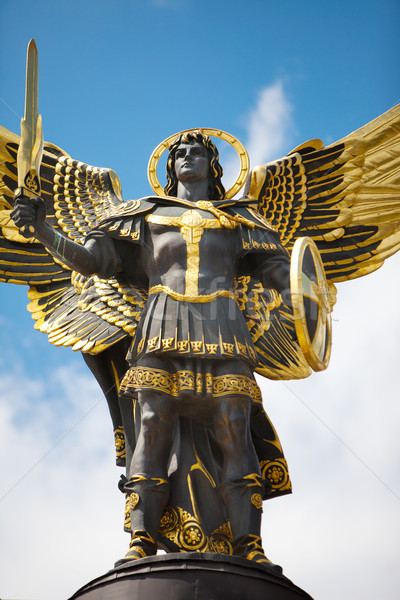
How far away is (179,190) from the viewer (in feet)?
33.4

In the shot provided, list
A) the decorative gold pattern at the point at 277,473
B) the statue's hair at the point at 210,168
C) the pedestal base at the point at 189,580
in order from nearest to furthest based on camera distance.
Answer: the pedestal base at the point at 189,580 < the decorative gold pattern at the point at 277,473 < the statue's hair at the point at 210,168

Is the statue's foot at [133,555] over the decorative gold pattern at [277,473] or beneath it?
beneath

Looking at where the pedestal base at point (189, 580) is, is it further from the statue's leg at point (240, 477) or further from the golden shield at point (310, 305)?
the golden shield at point (310, 305)

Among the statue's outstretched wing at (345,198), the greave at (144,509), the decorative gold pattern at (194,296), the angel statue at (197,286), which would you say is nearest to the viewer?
the greave at (144,509)

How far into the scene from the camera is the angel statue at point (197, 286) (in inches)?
340

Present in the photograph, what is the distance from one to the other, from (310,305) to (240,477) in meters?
1.54

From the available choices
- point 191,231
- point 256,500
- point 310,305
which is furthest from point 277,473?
point 191,231

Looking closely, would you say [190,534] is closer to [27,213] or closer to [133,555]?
[133,555]

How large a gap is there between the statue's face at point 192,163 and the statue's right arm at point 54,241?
115 centimetres

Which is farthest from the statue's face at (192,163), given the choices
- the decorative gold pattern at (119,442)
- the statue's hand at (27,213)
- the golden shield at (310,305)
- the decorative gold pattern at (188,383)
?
the decorative gold pattern at (119,442)

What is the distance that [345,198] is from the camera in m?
11.2

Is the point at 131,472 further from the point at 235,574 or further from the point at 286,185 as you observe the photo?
the point at 286,185

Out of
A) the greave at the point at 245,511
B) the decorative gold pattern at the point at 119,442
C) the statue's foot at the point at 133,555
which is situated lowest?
the statue's foot at the point at 133,555

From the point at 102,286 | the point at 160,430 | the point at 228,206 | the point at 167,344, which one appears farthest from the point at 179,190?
the point at 160,430
